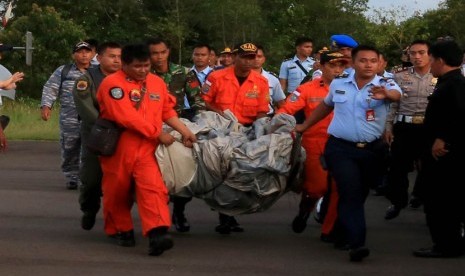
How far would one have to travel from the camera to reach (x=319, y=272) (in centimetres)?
854

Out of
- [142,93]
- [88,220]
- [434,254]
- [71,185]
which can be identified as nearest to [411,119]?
[434,254]

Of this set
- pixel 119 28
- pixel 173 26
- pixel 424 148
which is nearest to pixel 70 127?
pixel 424 148

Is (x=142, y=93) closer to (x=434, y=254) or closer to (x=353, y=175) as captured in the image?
(x=353, y=175)

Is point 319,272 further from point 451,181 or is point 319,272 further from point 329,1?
point 329,1

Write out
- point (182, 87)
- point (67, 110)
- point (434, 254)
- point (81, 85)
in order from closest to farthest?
point (434, 254) → point (81, 85) → point (182, 87) → point (67, 110)

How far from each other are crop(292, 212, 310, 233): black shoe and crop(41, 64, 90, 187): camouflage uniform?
415 centimetres

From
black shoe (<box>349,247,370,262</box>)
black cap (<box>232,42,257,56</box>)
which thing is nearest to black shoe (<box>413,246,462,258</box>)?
black shoe (<box>349,247,370,262</box>)

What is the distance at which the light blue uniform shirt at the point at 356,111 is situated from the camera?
903 centimetres

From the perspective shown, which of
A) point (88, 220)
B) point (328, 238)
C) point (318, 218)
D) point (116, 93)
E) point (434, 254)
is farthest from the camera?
point (318, 218)

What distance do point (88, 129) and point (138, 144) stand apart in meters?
0.94

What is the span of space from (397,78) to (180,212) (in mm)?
2868

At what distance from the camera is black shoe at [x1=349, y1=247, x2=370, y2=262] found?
28.8 ft

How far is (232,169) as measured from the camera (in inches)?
364

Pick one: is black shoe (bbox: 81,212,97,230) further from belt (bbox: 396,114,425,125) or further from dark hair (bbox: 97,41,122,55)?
belt (bbox: 396,114,425,125)
